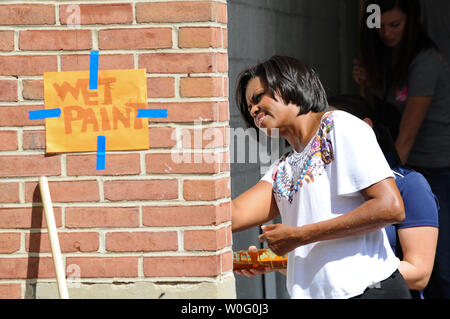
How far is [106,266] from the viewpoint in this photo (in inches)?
103

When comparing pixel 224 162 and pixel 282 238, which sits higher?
pixel 224 162

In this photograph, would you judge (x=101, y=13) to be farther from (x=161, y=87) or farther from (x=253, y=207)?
(x=253, y=207)

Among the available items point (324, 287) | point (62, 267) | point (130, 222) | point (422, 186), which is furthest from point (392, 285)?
point (62, 267)

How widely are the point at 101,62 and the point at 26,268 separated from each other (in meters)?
0.75

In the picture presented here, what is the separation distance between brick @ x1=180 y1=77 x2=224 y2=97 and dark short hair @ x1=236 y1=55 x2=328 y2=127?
0.20 meters

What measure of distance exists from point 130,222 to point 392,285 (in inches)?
34.9

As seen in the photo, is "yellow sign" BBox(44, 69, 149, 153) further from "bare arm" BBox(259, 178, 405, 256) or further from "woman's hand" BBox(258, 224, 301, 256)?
"bare arm" BBox(259, 178, 405, 256)

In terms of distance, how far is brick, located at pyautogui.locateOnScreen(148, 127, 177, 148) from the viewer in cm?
258


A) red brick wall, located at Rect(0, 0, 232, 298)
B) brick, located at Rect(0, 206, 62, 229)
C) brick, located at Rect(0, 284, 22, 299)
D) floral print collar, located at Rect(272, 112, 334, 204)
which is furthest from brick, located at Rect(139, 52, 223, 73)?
brick, located at Rect(0, 284, 22, 299)

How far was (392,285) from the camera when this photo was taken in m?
2.48

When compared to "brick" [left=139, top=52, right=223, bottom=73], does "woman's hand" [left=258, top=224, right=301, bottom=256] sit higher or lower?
lower

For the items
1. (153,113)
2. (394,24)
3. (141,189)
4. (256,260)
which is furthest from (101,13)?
(394,24)

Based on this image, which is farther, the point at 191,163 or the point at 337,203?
the point at 191,163

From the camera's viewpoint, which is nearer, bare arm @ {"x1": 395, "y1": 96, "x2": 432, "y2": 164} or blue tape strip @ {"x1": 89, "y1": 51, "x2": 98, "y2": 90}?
blue tape strip @ {"x1": 89, "y1": 51, "x2": 98, "y2": 90}
